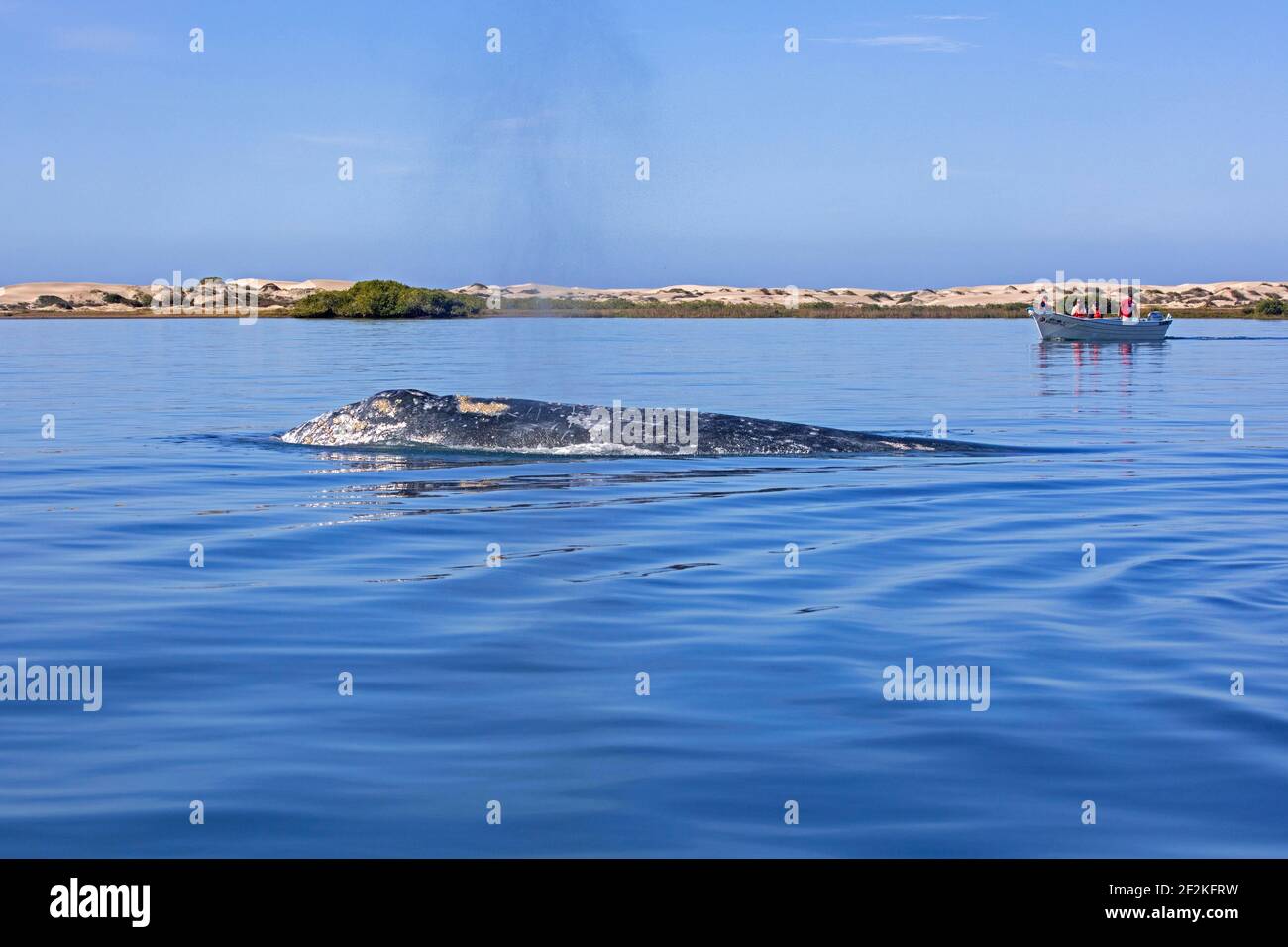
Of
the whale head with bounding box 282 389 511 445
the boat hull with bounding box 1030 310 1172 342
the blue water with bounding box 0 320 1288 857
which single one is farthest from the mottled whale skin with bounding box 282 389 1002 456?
the boat hull with bounding box 1030 310 1172 342

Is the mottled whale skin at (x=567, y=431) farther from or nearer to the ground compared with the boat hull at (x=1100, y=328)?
nearer to the ground

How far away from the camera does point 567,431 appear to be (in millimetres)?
18766

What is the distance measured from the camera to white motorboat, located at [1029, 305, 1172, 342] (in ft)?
219

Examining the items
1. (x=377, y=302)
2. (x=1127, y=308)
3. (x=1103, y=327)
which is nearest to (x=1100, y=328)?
(x=1103, y=327)

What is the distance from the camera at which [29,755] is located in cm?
634

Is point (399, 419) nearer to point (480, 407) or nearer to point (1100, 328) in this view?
point (480, 407)

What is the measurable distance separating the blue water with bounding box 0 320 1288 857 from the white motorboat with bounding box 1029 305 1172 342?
49.3 meters

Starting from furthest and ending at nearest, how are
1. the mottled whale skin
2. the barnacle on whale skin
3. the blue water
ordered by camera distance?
the barnacle on whale skin < the mottled whale skin < the blue water

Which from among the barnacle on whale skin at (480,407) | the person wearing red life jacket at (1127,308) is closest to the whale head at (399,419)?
the barnacle on whale skin at (480,407)

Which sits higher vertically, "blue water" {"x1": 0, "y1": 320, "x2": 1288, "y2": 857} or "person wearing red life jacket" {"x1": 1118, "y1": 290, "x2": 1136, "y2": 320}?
"person wearing red life jacket" {"x1": 1118, "y1": 290, "x2": 1136, "y2": 320}

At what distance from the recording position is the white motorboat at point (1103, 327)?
66.8m

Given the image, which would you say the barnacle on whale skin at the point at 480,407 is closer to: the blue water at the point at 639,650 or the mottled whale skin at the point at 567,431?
the mottled whale skin at the point at 567,431

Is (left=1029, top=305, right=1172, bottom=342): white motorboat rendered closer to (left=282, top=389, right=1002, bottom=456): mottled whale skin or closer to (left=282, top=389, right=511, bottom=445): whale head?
(left=282, top=389, right=1002, bottom=456): mottled whale skin

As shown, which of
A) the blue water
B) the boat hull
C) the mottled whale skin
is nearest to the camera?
the blue water
